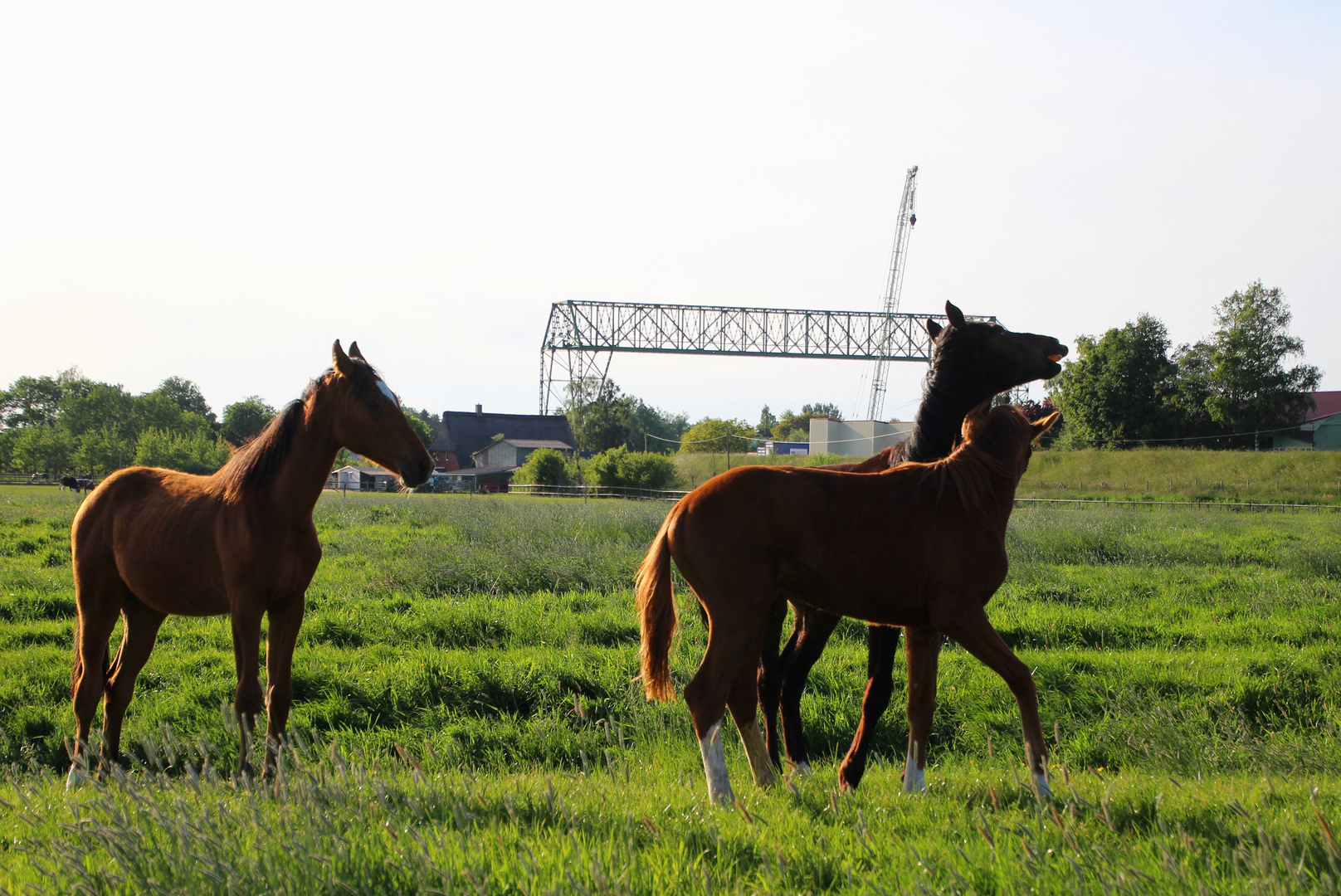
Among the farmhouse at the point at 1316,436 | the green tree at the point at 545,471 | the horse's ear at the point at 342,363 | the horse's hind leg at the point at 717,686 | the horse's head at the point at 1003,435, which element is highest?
the farmhouse at the point at 1316,436

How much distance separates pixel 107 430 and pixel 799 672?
73.6m

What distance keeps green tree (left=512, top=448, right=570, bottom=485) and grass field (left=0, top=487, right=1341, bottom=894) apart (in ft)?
134

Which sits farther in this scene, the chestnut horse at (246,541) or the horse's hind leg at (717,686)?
the chestnut horse at (246,541)

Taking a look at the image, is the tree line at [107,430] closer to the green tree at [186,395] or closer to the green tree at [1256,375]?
the green tree at [186,395]

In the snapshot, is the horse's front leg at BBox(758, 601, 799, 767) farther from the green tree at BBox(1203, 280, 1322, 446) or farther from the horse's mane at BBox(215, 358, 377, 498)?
the green tree at BBox(1203, 280, 1322, 446)

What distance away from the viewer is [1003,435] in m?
4.10

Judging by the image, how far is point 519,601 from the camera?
9.86 metres

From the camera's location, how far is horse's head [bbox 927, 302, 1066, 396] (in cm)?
493

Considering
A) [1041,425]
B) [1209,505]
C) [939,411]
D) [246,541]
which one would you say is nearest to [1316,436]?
[1209,505]

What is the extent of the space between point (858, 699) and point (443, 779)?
3857mm

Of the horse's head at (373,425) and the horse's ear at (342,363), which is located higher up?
the horse's ear at (342,363)

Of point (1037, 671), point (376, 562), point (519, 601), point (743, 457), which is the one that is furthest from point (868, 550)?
point (743, 457)

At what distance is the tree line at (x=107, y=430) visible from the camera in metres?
53.0

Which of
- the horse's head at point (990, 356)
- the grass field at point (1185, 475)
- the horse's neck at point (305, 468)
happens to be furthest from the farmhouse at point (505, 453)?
the horse's head at point (990, 356)
